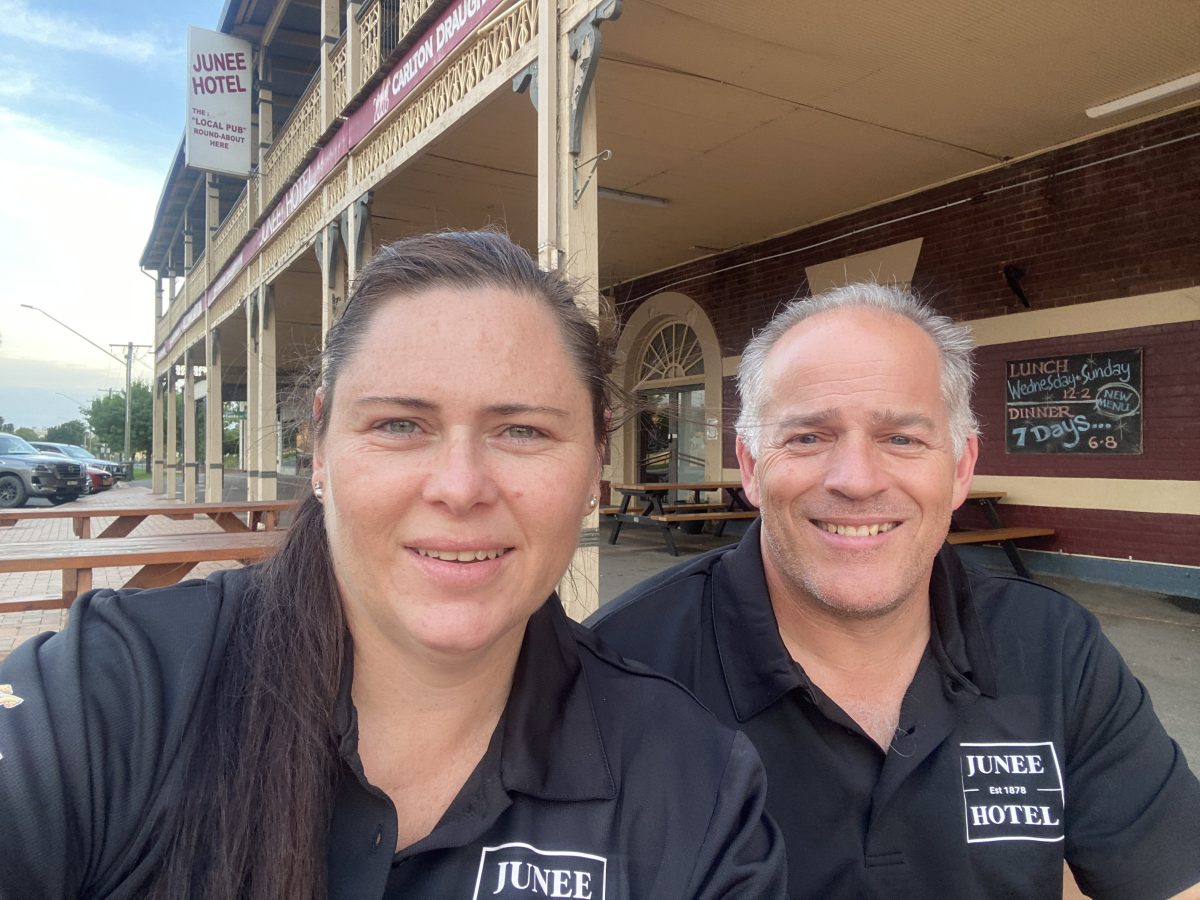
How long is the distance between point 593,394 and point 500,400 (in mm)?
284

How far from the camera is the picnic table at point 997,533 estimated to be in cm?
652

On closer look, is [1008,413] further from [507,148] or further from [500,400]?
[500,400]

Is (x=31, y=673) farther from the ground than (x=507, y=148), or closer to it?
closer to it

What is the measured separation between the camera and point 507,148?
6641 millimetres

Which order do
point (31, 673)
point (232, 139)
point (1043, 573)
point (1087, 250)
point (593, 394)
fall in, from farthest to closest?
point (232, 139) → point (1043, 573) → point (1087, 250) → point (593, 394) → point (31, 673)

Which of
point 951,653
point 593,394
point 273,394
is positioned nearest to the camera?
point 593,394

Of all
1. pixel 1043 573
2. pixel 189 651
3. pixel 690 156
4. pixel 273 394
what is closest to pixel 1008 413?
pixel 1043 573

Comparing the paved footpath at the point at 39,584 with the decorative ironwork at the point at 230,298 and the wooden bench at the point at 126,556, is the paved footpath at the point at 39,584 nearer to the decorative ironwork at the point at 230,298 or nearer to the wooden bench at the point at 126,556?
the wooden bench at the point at 126,556

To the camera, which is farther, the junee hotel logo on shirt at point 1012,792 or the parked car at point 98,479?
the parked car at point 98,479

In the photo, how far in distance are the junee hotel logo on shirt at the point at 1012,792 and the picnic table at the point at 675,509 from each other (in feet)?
22.2

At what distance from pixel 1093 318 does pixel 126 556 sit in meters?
7.47

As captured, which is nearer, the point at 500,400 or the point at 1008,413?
the point at 500,400

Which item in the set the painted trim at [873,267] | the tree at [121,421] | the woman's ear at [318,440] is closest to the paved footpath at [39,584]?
the woman's ear at [318,440]

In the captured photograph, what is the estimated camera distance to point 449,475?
117 centimetres
